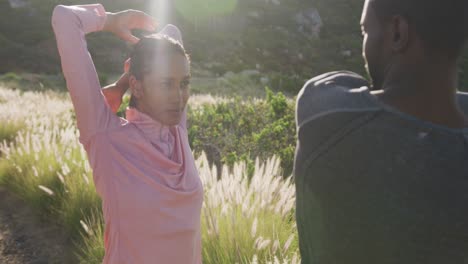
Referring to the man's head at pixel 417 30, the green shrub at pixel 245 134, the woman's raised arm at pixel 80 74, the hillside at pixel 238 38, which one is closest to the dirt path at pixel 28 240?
the green shrub at pixel 245 134

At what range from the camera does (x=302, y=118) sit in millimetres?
983

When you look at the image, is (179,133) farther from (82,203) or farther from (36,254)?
(36,254)

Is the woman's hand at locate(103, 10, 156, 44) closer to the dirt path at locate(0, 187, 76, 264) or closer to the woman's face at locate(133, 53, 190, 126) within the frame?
the woman's face at locate(133, 53, 190, 126)

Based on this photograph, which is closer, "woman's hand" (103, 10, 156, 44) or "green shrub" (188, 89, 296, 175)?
"woman's hand" (103, 10, 156, 44)

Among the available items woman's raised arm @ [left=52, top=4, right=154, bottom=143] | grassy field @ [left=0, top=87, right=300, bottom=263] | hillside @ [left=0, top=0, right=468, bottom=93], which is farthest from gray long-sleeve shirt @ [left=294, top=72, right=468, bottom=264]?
hillside @ [left=0, top=0, right=468, bottom=93]

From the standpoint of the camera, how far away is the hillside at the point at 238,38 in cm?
3130

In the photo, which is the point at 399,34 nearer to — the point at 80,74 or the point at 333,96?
the point at 333,96

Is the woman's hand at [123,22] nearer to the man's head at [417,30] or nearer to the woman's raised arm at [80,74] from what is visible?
the woman's raised arm at [80,74]

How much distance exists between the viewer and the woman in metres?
1.69

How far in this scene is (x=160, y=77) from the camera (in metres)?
1.77

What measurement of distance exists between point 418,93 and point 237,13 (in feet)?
183

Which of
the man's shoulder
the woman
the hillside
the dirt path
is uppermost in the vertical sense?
the man's shoulder

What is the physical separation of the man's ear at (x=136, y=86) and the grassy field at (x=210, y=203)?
83 centimetres

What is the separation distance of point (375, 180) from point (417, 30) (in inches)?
13.1
